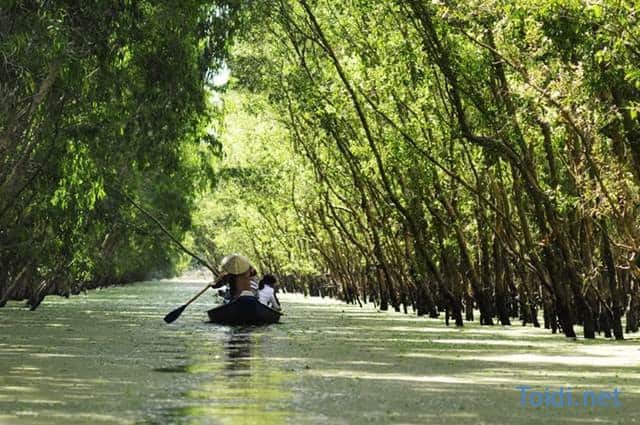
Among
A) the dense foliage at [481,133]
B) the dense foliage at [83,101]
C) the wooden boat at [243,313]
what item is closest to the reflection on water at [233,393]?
the dense foliage at [481,133]

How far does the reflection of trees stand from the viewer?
1499 cm

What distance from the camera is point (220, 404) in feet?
35.9

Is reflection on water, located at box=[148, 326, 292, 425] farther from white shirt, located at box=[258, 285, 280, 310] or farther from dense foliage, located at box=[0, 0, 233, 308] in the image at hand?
white shirt, located at box=[258, 285, 280, 310]

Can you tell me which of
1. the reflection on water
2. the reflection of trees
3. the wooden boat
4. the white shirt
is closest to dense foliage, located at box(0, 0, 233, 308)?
the wooden boat

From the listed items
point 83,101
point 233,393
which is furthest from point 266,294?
point 233,393

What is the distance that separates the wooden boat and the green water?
220cm

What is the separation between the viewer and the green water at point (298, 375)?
10.4 meters

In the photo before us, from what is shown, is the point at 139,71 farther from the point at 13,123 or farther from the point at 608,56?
the point at 608,56

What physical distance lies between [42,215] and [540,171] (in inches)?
510

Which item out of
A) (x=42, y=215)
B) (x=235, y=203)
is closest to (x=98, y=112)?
(x=42, y=215)

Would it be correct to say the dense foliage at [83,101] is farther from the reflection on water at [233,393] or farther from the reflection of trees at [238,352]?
the reflection on water at [233,393]

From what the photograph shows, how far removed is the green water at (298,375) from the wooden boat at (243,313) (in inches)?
86.7

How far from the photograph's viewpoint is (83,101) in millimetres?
27609

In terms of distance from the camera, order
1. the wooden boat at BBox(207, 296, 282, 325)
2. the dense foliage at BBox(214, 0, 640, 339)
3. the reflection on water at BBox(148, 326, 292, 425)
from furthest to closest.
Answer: the wooden boat at BBox(207, 296, 282, 325) → the dense foliage at BBox(214, 0, 640, 339) → the reflection on water at BBox(148, 326, 292, 425)
